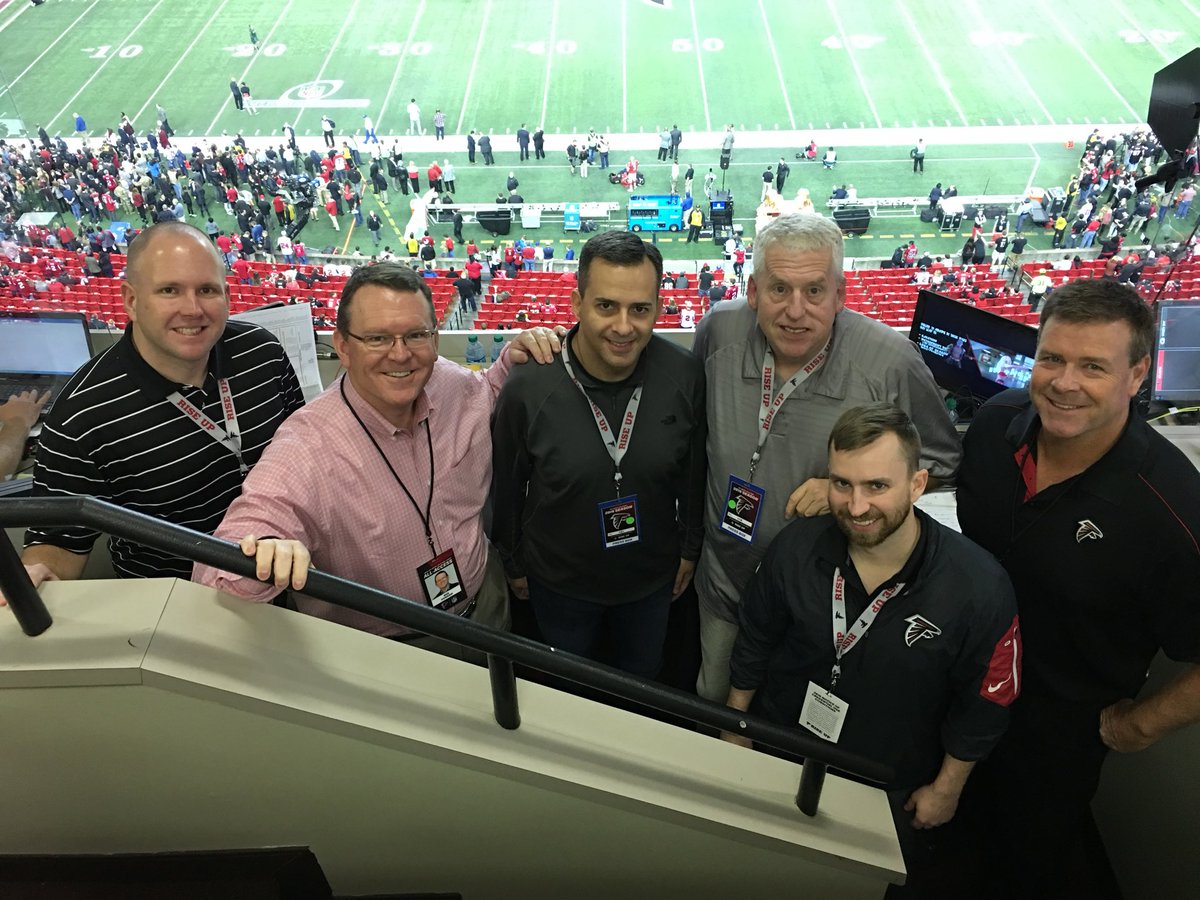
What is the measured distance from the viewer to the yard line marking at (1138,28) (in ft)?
74.7

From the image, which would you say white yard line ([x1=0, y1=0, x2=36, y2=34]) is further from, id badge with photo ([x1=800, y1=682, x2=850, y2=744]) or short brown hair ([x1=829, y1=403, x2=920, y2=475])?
id badge with photo ([x1=800, y1=682, x2=850, y2=744])

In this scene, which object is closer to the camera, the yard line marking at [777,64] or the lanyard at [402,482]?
the lanyard at [402,482]

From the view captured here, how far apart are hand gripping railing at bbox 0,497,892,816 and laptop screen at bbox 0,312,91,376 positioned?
2776 mm

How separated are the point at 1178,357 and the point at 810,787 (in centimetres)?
245

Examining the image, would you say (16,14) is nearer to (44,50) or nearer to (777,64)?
(44,50)

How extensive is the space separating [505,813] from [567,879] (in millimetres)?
347

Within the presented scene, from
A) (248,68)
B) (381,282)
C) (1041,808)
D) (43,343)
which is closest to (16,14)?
(248,68)

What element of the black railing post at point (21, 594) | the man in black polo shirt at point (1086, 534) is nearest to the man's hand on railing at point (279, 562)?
the black railing post at point (21, 594)

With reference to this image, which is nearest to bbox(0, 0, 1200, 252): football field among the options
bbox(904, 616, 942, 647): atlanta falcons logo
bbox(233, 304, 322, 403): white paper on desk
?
bbox(233, 304, 322, 403): white paper on desk

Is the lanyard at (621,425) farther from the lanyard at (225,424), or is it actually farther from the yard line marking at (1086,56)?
the yard line marking at (1086,56)

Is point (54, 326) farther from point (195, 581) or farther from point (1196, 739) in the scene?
point (1196, 739)

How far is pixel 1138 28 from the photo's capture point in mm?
23578

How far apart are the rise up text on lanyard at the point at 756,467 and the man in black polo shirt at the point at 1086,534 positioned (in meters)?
0.46

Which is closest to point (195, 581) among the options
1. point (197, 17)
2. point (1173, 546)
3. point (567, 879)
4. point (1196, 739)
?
point (567, 879)
